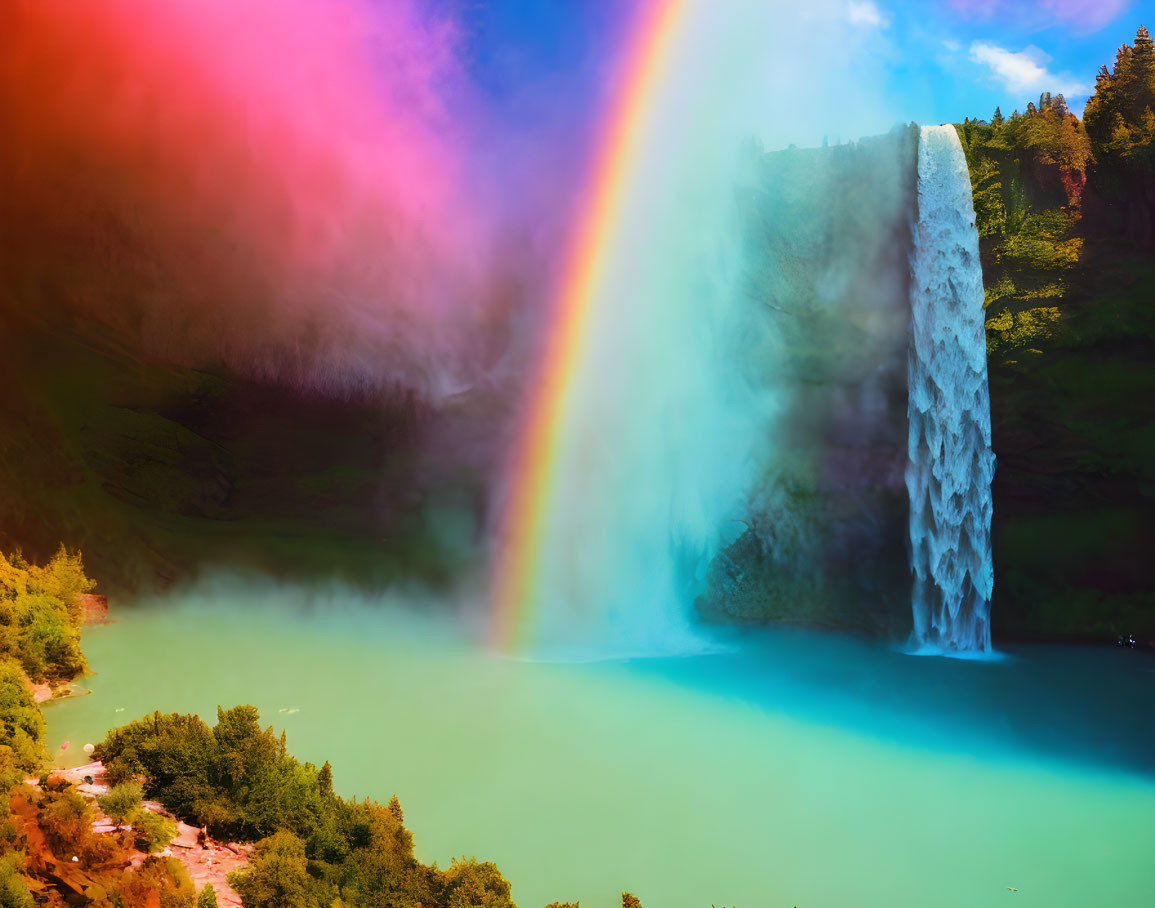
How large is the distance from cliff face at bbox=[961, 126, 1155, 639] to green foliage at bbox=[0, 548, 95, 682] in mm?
16365

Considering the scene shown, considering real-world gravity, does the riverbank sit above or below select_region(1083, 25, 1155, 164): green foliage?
below

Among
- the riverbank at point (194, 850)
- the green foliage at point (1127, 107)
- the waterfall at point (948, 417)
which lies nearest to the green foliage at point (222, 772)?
the riverbank at point (194, 850)

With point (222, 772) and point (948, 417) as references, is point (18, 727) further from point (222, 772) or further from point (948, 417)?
point (948, 417)

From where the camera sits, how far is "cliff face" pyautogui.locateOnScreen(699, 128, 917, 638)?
17.3m

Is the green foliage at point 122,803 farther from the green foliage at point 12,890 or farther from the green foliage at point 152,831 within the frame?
the green foliage at point 12,890

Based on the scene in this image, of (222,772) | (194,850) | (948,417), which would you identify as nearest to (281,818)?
(194,850)

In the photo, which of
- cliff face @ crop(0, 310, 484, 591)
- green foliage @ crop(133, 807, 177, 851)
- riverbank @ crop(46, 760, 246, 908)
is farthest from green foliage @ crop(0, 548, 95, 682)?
cliff face @ crop(0, 310, 484, 591)

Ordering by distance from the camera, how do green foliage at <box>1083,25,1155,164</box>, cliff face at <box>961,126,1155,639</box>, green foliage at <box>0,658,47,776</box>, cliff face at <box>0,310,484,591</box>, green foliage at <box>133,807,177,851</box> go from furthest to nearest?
cliff face at <box>0,310,484,591</box>, cliff face at <box>961,126,1155,639</box>, green foliage at <box>1083,25,1155,164</box>, green foliage at <box>0,658,47,776</box>, green foliage at <box>133,807,177,851</box>

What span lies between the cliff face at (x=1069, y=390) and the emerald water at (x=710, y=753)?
2008 mm

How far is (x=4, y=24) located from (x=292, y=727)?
48.6ft

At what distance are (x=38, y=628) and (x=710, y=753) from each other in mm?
8667

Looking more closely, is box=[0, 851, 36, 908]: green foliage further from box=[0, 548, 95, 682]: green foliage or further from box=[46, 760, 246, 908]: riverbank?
box=[0, 548, 95, 682]: green foliage

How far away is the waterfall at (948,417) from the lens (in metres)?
17.0

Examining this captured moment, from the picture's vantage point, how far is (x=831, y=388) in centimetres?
1797
